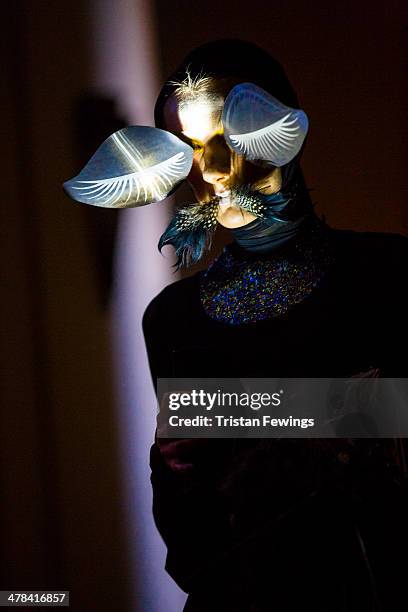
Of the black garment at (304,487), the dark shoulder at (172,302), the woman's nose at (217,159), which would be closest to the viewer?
the black garment at (304,487)

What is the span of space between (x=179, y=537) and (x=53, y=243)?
0.53 m

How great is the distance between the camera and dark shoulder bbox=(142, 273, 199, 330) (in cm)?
106

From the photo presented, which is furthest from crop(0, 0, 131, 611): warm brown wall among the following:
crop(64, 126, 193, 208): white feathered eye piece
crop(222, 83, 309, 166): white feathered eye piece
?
crop(222, 83, 309, 166): white feathered eye piece


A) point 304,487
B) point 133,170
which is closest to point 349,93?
point 133,170

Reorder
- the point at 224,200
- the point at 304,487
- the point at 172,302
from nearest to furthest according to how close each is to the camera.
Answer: the point at 304,487 < the point at 224,200 < the point at 172,302

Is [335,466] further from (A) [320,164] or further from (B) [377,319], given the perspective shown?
(A) [320,164]

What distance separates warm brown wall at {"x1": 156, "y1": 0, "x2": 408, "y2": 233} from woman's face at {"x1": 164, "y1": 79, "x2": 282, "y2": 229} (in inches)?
5.3

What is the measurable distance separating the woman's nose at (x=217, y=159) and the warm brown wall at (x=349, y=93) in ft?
0.51

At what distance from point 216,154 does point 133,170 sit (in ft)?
0.43

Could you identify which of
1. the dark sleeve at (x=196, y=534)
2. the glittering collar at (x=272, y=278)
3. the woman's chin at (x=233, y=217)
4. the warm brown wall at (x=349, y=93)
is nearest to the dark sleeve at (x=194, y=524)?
the dark sleeve at (x=196, y=534)

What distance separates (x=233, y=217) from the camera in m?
0.97

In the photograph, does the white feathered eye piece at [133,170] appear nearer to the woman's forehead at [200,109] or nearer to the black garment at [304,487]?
the woman's forehead at [200,109]

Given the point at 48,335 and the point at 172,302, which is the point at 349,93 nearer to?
the point at 172,302

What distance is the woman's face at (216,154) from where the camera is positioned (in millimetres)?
941
